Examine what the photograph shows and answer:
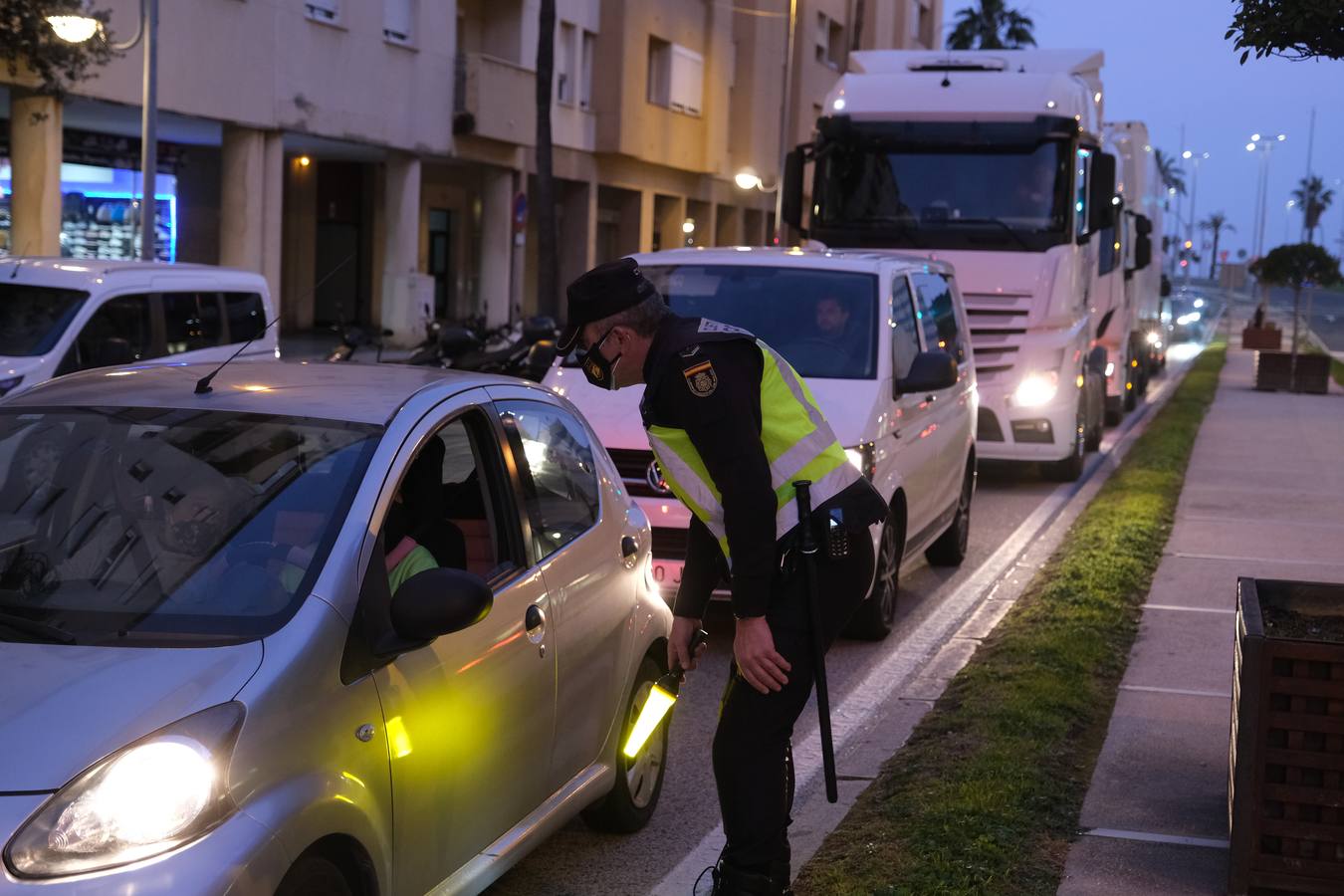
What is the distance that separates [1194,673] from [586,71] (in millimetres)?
34356

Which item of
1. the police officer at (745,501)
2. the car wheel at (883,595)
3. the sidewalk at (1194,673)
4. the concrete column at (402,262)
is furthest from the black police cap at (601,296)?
the concrete column at (402,262)

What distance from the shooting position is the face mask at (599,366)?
4.27 metres

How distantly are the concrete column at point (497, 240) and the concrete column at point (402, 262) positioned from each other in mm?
3867

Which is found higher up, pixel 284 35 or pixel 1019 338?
pixel 284 35

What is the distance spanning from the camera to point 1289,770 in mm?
5043

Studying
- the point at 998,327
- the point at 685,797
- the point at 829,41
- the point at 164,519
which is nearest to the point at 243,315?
the point at 998,327

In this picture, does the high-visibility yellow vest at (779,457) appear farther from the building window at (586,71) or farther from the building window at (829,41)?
the building window at (829,41)

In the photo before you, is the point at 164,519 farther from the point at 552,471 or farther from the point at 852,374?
the point at 852,374

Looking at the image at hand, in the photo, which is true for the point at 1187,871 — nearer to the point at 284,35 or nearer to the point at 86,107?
the point at 86,107

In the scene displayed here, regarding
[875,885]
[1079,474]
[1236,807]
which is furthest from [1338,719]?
[1079,474]

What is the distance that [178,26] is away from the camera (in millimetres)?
25516

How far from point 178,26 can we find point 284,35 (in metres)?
3.09

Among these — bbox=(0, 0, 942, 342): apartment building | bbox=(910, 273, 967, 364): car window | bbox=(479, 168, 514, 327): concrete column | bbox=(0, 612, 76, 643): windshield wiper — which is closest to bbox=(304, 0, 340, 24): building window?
bbox=(0, 0, 942, 342): apartment building

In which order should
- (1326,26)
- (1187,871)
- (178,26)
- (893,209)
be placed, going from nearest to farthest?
(1187,871) → (1326,26) → (893,209) → (178,26)
